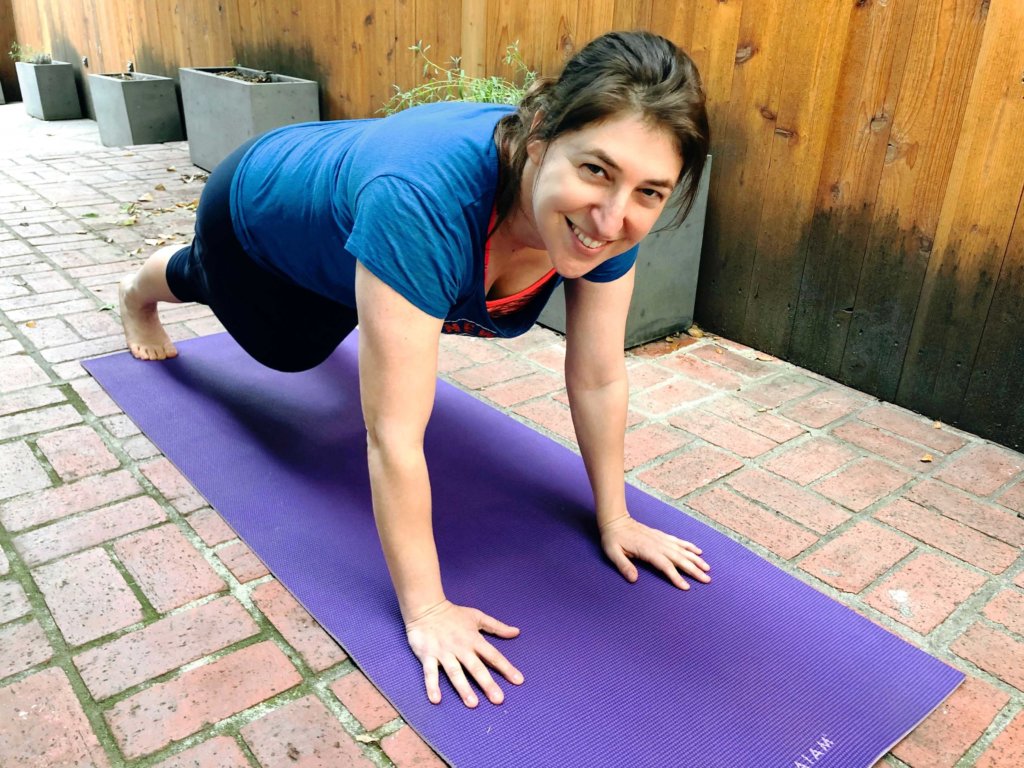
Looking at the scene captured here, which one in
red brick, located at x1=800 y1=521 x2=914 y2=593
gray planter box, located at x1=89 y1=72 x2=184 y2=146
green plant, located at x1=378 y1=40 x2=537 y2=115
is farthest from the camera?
gray planter box, located at x1=89 y1=72 x2=184 y2=146

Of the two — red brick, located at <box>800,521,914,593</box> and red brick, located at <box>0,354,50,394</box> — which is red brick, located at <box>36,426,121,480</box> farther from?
red brick, located at <box>800,521,914,593</box>

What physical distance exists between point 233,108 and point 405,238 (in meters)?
3.94

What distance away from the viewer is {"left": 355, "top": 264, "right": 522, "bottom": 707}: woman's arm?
1.33 metres

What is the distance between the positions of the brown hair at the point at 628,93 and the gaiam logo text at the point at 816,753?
92 cm

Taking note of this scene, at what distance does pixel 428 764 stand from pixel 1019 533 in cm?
148

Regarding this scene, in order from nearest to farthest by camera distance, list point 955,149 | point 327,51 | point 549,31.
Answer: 1. point 955,149
2. point 549,31
3. point 327,51

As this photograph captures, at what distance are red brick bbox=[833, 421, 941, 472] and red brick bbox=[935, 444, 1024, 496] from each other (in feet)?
0.22

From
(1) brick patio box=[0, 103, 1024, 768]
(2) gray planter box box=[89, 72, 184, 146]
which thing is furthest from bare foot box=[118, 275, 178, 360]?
(2) gray planter box box=[89, 72, 184, 146]

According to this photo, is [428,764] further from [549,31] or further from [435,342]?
[549,31]

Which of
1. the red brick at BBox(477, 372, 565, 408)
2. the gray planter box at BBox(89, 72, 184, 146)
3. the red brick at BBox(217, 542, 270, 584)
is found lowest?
the red brick at BBox(477, 372, 565, 408)

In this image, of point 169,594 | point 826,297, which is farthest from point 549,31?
point 169,594

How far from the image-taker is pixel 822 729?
1.36m

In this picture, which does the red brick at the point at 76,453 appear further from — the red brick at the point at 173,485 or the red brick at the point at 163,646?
the red brick at the point at 163,646

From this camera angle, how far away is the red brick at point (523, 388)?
2482 millimetres
